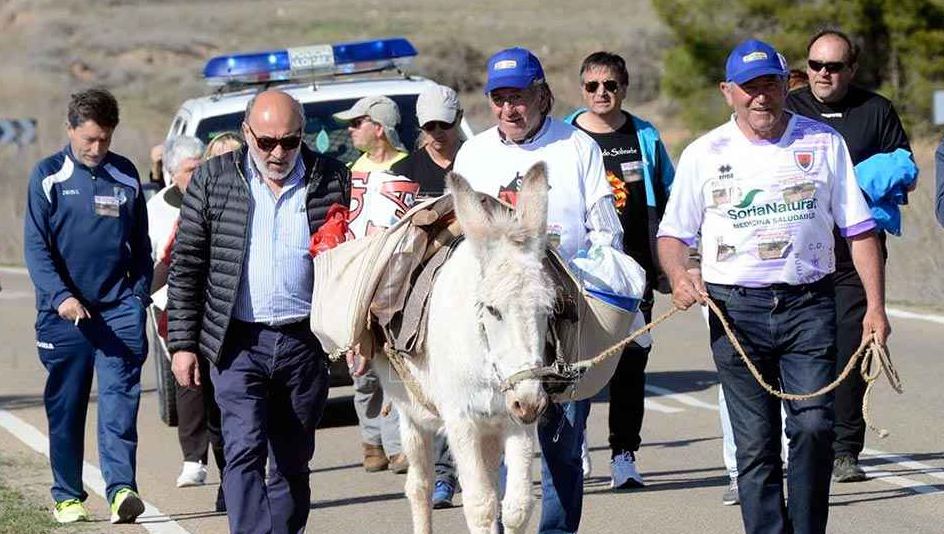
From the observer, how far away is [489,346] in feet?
22.9

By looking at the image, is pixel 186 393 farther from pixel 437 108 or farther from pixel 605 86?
pixel 605 86

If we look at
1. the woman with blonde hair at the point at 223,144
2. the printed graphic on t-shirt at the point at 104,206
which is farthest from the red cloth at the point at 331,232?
the woman with blonde hair at the point at 223,144

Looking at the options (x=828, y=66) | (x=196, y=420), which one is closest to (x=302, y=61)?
(x=196, y=420)

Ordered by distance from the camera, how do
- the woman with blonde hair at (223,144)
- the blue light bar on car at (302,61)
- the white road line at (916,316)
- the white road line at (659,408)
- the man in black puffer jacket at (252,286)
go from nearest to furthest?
the man in black puffer jacket at (252,286) → the woman with blonde hair at (223,144) → the white road line at (659,408) → the blue light bar on car at (302,61) → the white road line at (916,316)

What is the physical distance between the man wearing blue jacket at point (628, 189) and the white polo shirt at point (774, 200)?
8.13 ft

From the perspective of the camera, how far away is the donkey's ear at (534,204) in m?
6.99

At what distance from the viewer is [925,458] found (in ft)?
35.2

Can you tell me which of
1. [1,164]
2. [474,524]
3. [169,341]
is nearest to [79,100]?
[169,341]

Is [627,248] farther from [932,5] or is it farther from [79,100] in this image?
[932,5]

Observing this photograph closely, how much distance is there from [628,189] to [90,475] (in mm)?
3865

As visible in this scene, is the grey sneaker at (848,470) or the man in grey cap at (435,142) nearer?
the man in grey cap at (435,142)

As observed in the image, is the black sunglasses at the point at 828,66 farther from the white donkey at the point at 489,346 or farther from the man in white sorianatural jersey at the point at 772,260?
the white donkey at the point at 489,346

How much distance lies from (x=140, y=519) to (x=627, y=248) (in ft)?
9.81

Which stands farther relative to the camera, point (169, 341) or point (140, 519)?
point (140, 519)
